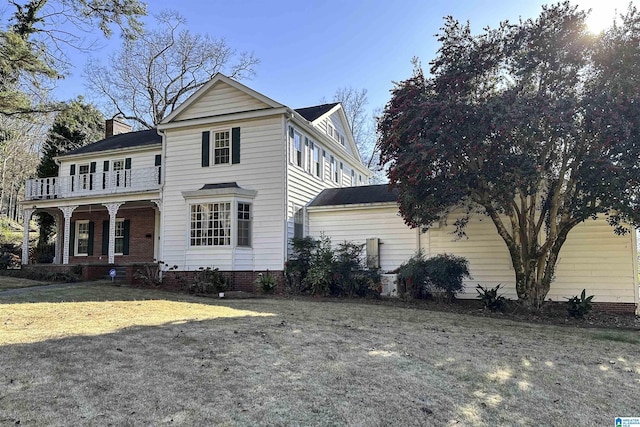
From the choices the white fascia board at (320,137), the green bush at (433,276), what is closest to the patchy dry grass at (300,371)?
the green bush at (433,276)

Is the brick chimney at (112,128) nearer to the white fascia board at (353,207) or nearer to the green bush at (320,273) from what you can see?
the white fascia board at (353,207)

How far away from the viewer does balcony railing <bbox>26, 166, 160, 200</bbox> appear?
60.2 feet

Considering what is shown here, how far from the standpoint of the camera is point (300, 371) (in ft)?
18.2

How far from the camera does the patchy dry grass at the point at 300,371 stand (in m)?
4.32

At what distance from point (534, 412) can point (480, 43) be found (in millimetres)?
9561

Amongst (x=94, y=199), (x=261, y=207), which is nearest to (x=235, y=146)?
(x=261, y=207)

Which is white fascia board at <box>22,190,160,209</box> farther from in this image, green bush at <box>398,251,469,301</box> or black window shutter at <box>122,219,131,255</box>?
green bush at <box>398,251,469,301</box>

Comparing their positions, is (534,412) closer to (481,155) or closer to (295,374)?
(295,374)

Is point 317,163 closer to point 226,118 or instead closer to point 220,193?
point 226,118

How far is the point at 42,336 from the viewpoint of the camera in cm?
681

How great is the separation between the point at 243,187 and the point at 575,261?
35.3ft

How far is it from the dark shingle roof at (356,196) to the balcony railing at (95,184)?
21.8 feet

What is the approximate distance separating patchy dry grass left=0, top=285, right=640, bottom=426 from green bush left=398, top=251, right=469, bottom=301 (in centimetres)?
301

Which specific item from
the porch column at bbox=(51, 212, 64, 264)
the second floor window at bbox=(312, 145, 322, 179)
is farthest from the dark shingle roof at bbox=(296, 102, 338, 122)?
the porch column at bbox=(51, 212, 64, 264)
